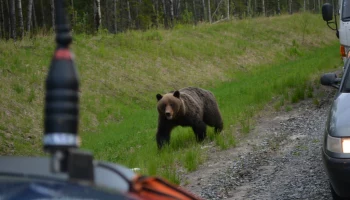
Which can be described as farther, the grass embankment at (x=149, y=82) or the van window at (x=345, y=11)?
the van window at (x=345, y=11)

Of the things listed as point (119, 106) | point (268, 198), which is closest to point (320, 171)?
point (268, 198)

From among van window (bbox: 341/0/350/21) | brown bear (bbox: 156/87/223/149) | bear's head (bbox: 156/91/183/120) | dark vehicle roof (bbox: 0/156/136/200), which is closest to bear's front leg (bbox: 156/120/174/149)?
brown bear (bbox: 156/87/223/149)

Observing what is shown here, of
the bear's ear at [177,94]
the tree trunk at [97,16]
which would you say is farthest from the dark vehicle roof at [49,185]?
the tree trunk at [97,16]

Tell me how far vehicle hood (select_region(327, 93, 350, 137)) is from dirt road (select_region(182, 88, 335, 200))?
3.41 ft

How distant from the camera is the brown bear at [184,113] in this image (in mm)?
10898

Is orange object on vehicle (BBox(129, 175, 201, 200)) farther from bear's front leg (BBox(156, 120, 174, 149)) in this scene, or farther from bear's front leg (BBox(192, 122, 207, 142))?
bear's front leg (BBox(192, 122, 207, 142))

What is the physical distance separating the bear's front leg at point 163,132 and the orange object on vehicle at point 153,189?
28.3 ft

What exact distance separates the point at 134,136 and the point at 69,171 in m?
12.6

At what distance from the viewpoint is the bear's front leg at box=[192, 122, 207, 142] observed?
11203 millimetres

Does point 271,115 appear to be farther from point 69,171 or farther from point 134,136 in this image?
point 69,171

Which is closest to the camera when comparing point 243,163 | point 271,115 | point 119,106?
point 243,163

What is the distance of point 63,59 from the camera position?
2014mm

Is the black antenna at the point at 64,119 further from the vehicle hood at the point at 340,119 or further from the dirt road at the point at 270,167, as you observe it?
the dirt road at the point at 270,167

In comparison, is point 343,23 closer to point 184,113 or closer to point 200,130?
point 200,130
